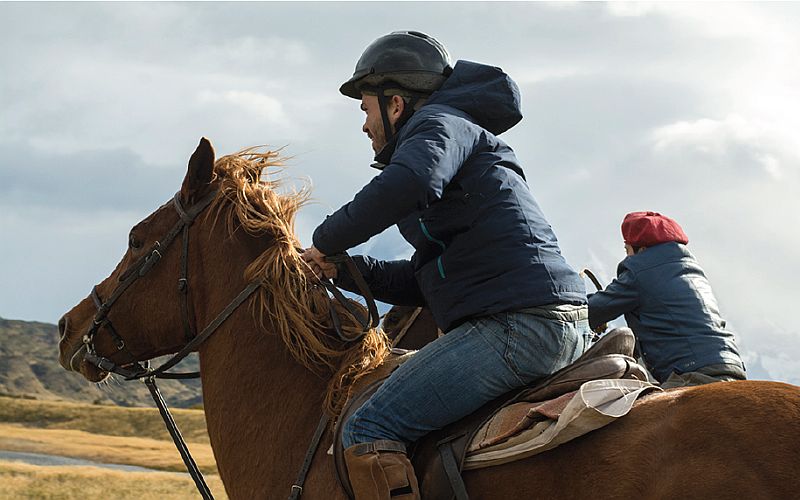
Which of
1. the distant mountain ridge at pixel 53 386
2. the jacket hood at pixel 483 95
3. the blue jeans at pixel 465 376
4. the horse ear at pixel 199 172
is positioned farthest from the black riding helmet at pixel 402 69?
the distant mountain ridge at pixel 53 386

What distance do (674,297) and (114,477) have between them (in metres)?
18.8

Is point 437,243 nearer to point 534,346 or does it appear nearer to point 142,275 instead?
point 534,346

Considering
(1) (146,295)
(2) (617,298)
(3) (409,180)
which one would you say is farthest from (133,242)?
(2) (617,298)

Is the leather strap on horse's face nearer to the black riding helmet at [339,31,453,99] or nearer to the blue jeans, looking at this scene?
the black riding helmet at [339,31,453,99]

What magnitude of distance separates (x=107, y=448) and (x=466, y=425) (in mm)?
41249

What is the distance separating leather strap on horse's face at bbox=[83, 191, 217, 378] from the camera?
5266mm

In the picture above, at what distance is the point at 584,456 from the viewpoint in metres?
3.76

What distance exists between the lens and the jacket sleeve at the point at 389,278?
5.71 meters

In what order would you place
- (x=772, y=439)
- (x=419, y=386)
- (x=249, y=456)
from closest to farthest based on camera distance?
1. (x=772, y=439)
2. (x=419, y=386)
3. (x=249, y=456)

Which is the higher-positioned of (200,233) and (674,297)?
(200,233)

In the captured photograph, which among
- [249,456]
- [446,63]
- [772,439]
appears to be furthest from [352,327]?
[772,439]

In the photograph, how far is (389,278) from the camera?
5.72 m

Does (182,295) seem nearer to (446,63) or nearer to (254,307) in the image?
(254,307)

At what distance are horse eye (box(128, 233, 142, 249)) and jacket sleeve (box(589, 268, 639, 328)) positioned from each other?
389 centimetres
